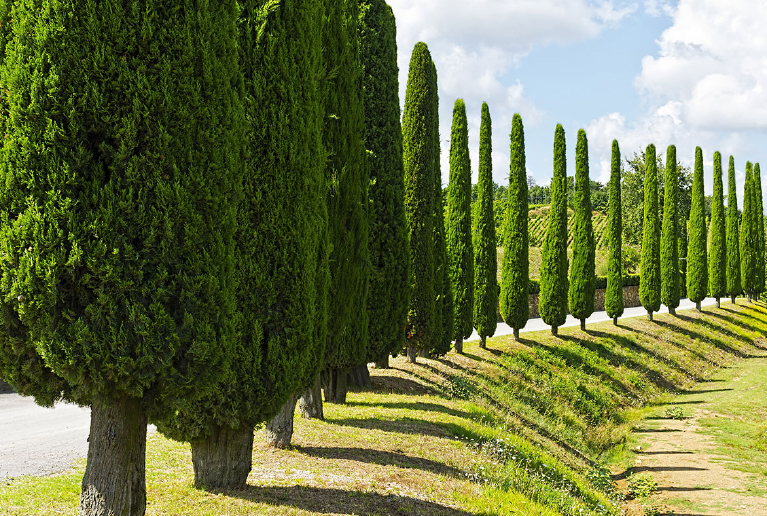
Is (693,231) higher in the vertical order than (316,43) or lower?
higher

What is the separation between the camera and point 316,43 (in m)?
6.95

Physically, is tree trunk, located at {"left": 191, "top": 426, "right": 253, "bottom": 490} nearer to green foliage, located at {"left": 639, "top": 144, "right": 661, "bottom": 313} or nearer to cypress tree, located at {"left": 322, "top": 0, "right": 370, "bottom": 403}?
cypress tree, located at {"left": 322, "top": 0, "right": 370, "bottom": 403}

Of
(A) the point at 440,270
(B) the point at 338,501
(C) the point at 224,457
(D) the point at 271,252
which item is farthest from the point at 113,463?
(A) the point at 440,270

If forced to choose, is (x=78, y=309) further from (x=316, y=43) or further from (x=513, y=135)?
(x=513, y=135)

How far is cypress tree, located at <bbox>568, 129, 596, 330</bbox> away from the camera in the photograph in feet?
87.5

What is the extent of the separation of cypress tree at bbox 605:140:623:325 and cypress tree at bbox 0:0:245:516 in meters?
27.1

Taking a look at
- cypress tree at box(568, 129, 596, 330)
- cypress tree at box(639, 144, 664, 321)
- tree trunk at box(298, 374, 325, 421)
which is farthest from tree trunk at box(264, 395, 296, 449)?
cypress tree at box(639, 144, 664, 321)

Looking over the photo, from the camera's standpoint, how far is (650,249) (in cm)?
3250

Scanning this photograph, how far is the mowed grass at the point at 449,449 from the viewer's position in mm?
5941

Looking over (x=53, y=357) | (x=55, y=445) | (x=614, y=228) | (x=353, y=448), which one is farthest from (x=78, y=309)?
Answer: (x=614, y=228)

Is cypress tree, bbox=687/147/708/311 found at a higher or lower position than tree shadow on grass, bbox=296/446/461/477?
higher

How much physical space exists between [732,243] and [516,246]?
92.4 feet

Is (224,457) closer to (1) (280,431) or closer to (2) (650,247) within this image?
(1) (280,431)

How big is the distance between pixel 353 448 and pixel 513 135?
18957 mm
